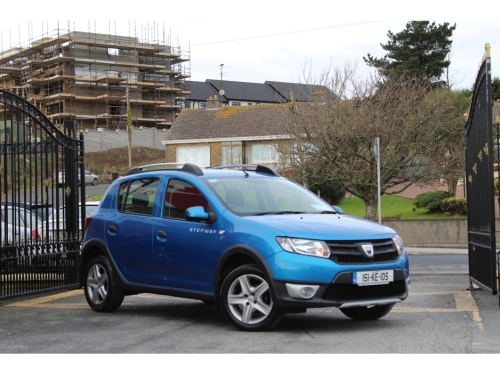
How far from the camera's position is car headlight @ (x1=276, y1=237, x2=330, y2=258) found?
7.58 meters

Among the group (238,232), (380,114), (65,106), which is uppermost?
(65,106)

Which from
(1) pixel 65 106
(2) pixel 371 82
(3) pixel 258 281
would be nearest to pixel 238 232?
(3) pixel 258 281

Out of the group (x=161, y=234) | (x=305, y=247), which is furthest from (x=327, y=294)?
(x=161, y=234)

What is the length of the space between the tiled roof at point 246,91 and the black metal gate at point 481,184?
99704 millimetres

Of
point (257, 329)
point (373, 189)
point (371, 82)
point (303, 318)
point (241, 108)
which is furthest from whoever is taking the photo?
point (241, 108)

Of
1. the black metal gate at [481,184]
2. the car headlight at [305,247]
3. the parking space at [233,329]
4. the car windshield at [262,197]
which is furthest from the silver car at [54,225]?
the black metal gate at [481,184]

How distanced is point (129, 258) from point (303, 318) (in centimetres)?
223

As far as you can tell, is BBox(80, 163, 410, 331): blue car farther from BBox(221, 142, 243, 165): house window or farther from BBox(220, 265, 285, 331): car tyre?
BBox(221, 142, 243, 165): house window

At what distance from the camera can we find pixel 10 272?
11133mm

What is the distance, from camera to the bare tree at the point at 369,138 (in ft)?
115

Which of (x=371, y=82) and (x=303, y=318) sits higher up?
(x=371, y=82)

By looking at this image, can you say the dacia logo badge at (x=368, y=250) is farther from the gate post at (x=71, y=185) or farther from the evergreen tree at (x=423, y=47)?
the evergreen tree at (x=423, y=47)

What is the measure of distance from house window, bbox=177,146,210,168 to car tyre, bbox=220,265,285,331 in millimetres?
58572

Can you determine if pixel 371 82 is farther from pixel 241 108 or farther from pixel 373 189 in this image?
pixel 241 108
